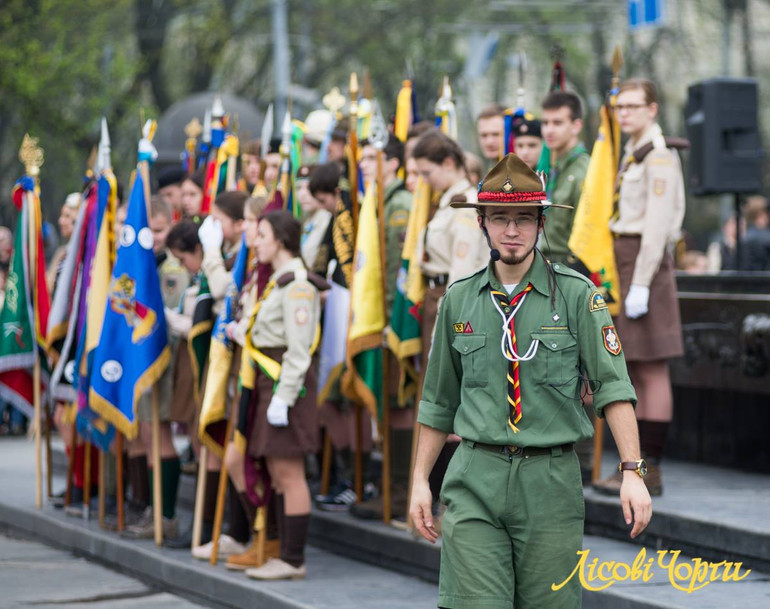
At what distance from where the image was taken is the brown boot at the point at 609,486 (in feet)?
27.4

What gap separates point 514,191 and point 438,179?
322cm

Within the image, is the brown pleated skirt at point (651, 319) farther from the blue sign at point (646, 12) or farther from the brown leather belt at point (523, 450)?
the blue sign at point (646, 12)

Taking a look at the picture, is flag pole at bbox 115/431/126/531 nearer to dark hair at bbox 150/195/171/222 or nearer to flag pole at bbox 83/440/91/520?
flag pole at bbox 83/440/91/520

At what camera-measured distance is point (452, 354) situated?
5.31 metres

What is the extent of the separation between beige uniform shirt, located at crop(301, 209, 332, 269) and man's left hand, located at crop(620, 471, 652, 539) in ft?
16.6

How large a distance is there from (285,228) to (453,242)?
92 cm

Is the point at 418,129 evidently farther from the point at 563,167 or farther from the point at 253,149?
the point at 253,149

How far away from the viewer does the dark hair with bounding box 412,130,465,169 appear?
8305mm

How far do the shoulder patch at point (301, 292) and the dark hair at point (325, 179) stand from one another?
151 centimetres

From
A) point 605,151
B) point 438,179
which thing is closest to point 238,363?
point 438,179

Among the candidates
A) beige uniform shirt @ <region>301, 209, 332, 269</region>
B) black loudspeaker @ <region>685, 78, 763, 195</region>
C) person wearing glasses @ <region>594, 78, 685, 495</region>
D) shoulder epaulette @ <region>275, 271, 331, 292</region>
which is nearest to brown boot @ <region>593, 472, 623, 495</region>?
person wearing glasses @ <region>594, 78, 685, 495</region>

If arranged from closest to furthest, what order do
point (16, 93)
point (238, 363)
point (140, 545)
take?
point (238, 363) → point (140, 545) → point (16, 93)

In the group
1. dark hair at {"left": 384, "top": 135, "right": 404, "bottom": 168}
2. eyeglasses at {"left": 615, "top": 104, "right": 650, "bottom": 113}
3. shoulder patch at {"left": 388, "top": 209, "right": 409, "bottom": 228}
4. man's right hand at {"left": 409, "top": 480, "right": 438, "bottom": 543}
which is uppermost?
eyeglasses at {"left": 615, "top": 104, "right": 650, "bottom": 113}

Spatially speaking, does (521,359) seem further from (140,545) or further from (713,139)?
(713,139)
